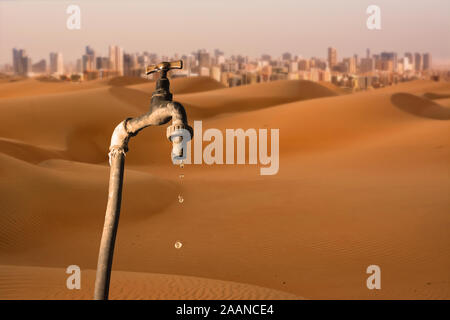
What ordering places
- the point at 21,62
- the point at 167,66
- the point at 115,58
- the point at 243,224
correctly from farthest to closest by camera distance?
the point at 21,62 → the point at 115,58 → the point at 243,224 → the point at 167,66

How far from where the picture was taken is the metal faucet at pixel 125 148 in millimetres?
4527

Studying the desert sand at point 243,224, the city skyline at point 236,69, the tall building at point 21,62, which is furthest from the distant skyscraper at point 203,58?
the desert sand at point 243,224

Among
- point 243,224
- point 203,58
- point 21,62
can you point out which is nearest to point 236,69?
point 203,58

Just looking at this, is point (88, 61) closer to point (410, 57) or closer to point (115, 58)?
point (115, 58)

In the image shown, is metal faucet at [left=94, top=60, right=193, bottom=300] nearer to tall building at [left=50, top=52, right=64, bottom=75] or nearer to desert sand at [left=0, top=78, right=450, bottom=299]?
desert sand at [left=0, top=78, right=450, bottom=299]

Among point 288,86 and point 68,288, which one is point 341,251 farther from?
point 288,86

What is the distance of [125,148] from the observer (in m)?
4.93

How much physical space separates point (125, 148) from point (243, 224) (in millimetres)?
7909

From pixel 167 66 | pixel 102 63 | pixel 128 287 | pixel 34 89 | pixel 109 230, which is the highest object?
pixel 102 63

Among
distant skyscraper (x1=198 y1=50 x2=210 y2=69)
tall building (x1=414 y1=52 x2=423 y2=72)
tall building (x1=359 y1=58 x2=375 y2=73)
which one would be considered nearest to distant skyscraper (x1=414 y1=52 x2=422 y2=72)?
tall building (x1=414 y1=52 x2=423 y2=72)

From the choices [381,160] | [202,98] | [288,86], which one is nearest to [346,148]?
[381,160]

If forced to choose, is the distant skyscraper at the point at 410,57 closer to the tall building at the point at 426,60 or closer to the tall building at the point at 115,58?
the tall building at the point at 426,60

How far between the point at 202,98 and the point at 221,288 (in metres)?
36.4

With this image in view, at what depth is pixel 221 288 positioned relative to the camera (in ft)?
25.3
